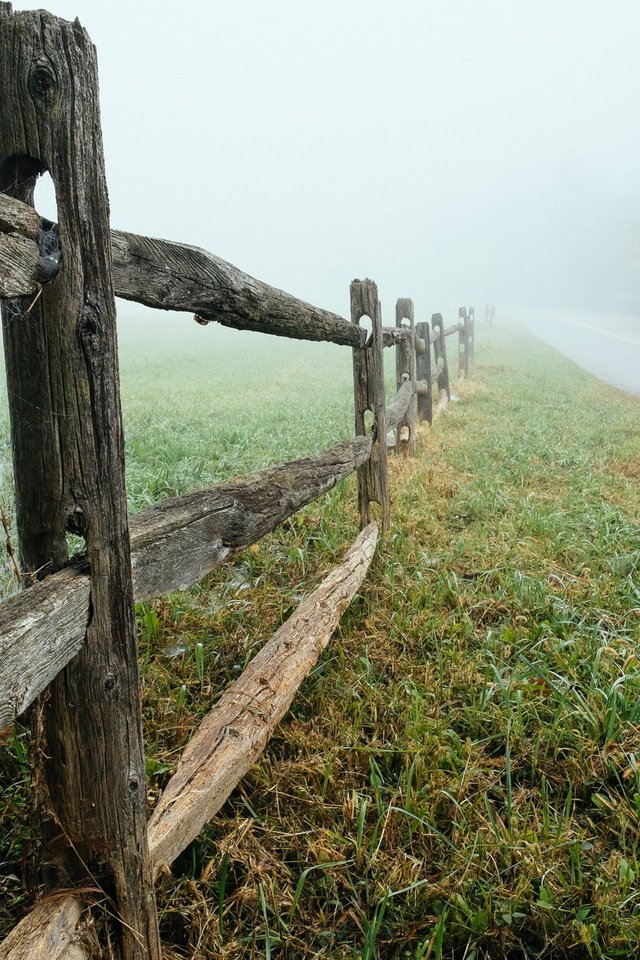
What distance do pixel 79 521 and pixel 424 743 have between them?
1544mm

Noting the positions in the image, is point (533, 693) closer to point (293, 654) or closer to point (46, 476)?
point (293, 654)

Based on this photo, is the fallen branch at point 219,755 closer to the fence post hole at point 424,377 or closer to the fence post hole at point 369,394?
the fence post hole at point 369,394

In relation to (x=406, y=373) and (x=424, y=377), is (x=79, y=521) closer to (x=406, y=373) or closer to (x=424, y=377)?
(x=406, y=373)

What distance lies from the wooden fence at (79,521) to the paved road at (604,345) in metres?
14.8

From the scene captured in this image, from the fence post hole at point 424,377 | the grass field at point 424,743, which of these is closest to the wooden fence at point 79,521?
the grass field at point 424,743

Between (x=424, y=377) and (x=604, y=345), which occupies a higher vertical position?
(x=424, y=377)

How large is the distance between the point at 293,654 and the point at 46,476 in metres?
1.42

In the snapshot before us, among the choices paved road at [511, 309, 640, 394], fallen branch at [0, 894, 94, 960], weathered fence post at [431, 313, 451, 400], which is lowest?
paved road at [511, 309, 640, 394]

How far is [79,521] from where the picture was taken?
1130mm

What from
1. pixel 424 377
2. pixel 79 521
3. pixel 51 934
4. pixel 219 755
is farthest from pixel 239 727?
pixel 424 377

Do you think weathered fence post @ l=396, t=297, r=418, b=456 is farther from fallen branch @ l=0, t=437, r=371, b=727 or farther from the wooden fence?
the wooden fence

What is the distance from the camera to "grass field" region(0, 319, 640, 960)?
160 centimetres

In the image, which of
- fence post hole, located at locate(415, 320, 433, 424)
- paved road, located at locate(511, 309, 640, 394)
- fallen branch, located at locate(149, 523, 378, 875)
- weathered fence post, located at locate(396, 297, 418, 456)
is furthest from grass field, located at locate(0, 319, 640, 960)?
paved road, located at locate(511, 309, 640, 394)

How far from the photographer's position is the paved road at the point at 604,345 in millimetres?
17953
